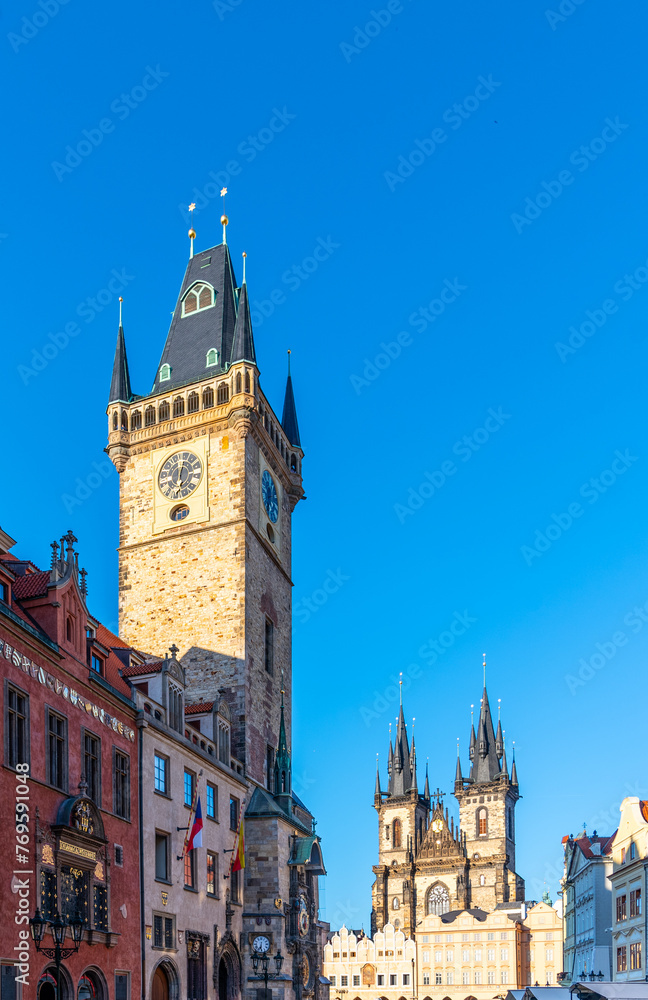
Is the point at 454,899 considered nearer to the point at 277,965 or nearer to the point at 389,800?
the point at 389,800

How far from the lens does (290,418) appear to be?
2192 inches

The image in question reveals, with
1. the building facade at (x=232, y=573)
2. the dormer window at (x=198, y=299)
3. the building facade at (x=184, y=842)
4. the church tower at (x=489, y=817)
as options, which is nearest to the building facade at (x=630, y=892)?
the building facade at (x=232, y=573)

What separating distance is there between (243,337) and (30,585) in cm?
2308

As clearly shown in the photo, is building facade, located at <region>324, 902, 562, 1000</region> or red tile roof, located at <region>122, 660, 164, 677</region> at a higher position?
red tile roof, located at <region>122, 660, 164, 677</region>

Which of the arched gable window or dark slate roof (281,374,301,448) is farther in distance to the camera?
the arched gable window

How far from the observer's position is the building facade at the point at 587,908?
56188 millimetres

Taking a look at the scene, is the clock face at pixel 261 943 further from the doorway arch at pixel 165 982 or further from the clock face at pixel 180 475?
the clock face at pixel 180 475

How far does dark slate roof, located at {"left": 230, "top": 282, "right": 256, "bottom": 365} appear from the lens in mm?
47616

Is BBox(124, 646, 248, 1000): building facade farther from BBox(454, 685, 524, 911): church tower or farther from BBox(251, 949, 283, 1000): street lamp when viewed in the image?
BBox(454, 685, 524, 911): church tower

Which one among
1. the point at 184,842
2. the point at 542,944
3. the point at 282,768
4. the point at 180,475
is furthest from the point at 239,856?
the point at 542,944

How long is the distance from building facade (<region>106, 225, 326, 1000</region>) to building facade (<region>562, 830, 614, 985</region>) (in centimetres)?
1678

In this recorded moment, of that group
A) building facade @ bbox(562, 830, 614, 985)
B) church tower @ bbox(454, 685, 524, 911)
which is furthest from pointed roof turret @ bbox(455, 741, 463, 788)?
building facade @ bbox(562, 830, 614, 985)

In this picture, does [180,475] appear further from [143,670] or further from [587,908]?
[587,908]

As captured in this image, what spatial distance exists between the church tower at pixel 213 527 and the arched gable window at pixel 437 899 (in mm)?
97432
